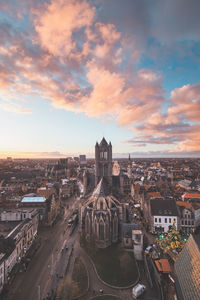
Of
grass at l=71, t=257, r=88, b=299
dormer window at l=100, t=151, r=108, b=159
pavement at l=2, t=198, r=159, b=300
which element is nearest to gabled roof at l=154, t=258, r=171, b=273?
pavement at l=2, t=198, r=159, b=300

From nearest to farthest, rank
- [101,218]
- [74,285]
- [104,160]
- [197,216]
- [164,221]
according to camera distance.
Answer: [74,285]
[101,218]
[164,221]
[197,216]
[104,160]

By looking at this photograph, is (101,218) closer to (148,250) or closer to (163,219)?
(148,250)

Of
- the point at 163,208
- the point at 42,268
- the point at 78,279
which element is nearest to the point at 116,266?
the point at 78,279

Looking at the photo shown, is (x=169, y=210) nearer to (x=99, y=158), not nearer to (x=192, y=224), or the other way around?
(x=192, y=224)

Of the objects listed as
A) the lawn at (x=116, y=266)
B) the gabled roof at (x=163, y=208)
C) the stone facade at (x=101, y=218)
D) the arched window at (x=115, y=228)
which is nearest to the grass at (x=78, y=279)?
the lawn at (x=116, y=266)

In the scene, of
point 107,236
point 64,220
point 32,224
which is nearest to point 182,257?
point 107,236

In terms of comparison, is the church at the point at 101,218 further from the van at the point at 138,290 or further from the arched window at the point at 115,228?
the van at the point at 138,290
